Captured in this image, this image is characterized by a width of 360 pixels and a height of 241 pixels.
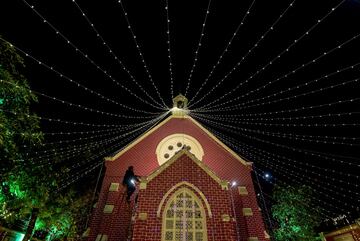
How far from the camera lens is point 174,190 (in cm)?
988

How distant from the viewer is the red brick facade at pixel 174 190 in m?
9.23

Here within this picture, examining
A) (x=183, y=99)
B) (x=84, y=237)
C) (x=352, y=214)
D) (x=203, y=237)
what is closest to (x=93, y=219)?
(x=84, y=237)

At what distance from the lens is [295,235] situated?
16.7 meters

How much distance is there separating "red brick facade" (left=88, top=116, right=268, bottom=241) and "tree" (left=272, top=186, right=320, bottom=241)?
19.3 ft

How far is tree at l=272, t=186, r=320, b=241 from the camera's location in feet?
54.9

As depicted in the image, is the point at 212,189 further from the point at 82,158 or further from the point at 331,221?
the point at 331,221

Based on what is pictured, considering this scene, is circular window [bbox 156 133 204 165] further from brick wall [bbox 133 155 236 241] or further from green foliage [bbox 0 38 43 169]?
green foliage [bbox 0 38 43 169]

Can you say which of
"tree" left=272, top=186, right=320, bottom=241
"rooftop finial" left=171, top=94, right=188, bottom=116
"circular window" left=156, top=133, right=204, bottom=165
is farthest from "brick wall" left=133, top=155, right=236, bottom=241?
"tree" left=272, top=186, right=320, bottom=241

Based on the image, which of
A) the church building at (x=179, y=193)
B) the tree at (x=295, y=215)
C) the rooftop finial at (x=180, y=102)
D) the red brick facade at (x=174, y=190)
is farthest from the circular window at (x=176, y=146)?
the tree at (x=295, y=215)

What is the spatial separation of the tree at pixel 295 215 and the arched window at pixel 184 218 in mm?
10997

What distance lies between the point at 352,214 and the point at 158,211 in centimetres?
1560

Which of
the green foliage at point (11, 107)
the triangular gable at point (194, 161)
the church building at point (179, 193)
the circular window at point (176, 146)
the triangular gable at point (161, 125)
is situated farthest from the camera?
the circular window at point (176, 146)

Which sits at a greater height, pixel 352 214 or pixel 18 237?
pixel 352 214

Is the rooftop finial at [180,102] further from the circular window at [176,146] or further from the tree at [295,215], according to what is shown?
the tree at [295,215]
